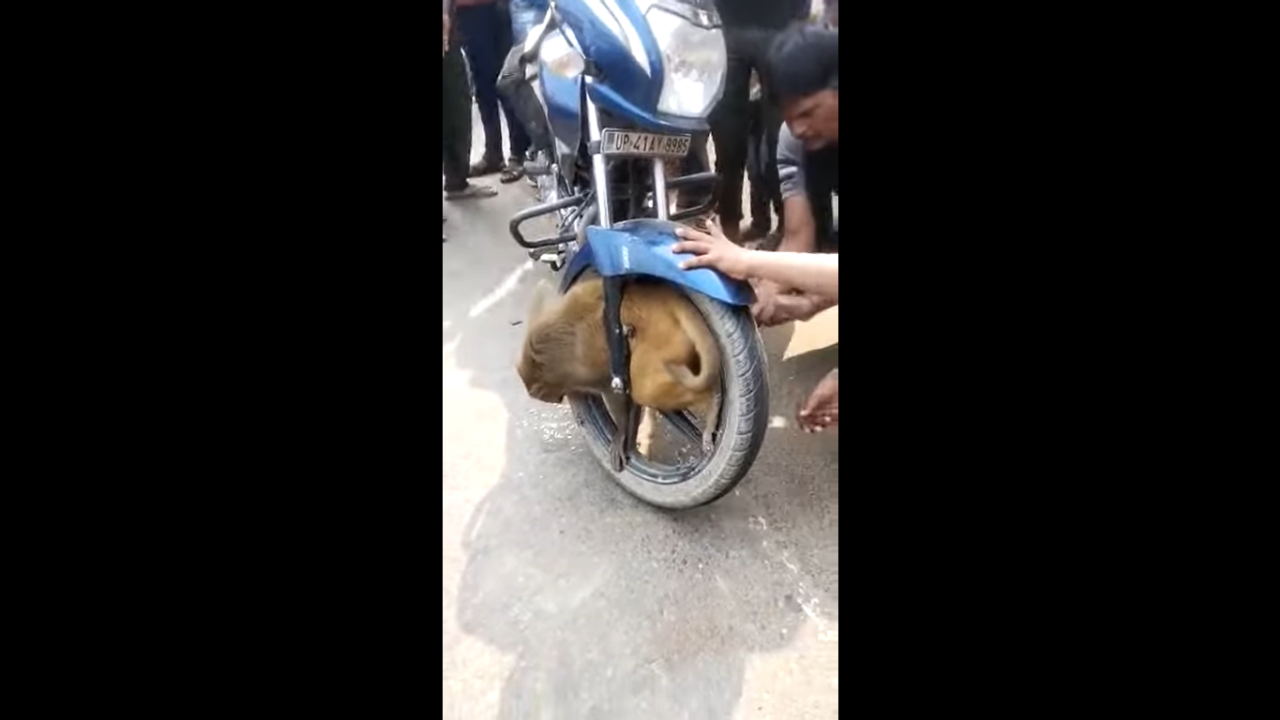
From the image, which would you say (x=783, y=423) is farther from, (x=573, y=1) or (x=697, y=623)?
(x=573, y=1)

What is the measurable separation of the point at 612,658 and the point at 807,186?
0.77m

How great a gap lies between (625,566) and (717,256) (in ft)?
1.75

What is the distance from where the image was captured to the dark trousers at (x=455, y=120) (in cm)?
109

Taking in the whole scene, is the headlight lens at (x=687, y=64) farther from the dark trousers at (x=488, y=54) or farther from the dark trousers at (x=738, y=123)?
the dark trousers at (x=488, y=54)

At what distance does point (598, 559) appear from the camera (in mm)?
1202

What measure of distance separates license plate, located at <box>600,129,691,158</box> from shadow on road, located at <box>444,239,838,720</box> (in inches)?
15.7

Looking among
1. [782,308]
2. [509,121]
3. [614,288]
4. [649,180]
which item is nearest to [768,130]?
[649,180]

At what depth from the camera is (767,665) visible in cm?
102

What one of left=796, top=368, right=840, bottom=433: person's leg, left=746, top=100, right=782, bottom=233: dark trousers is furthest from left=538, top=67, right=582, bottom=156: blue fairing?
left=796, top=368, right=840, bottom=433: person's leg

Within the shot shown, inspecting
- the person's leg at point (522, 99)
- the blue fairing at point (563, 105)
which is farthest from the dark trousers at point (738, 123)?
the person's leg at point (522, 99)

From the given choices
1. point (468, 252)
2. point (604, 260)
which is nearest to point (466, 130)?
point (468, 252)

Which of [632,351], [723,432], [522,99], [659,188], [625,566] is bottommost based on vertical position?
[625,566]

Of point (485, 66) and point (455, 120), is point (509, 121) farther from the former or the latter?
point (455, 120)

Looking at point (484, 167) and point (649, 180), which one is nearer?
point (649, 180)
